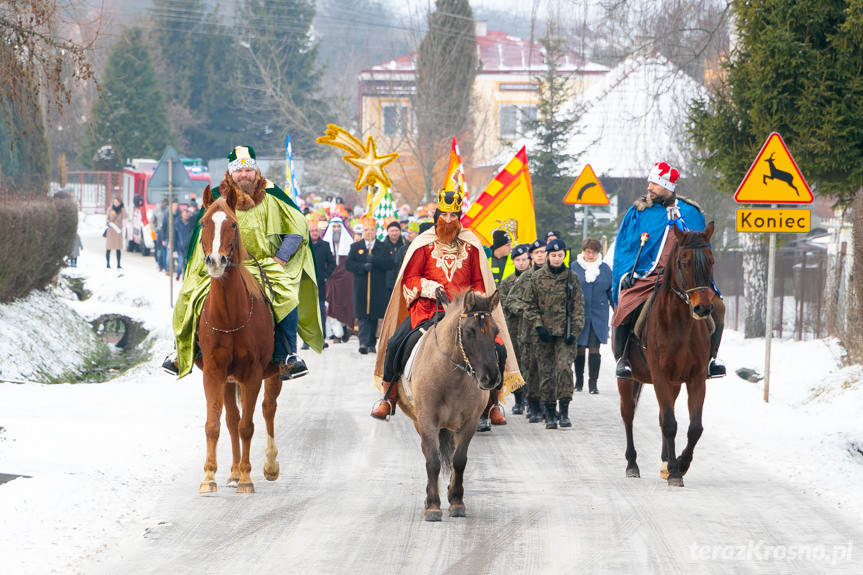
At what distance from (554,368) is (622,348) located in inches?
97.3

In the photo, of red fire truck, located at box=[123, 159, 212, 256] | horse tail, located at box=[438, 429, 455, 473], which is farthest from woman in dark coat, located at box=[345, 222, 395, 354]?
red fire truck, located at box=[123, 159, 212, 256]

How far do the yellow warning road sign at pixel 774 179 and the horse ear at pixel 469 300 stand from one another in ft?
22.8

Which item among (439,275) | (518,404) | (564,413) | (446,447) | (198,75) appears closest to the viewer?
(446,447)

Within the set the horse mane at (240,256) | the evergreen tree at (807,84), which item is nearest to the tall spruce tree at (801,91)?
the evergreen tree at (807,84)

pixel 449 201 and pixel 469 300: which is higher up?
pixel 449 201

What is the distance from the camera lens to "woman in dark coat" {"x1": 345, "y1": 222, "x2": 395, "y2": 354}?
2017cm

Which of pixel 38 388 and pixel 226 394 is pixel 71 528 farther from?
pixel 38 388

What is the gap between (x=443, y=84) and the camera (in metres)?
37.2

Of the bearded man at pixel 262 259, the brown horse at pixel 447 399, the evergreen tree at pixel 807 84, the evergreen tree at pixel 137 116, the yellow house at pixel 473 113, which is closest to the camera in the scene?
the brown horse at pixel 447 399

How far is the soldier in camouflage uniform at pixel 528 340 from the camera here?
13203 mm

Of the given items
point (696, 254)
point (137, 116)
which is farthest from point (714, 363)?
point (137, 116)

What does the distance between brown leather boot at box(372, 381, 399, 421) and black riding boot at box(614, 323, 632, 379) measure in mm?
2133

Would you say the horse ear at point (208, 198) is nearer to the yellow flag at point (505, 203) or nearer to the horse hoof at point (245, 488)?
the horse hoof at point (245, 488)

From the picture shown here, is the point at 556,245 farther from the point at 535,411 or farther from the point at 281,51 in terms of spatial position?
the point at 281,51
